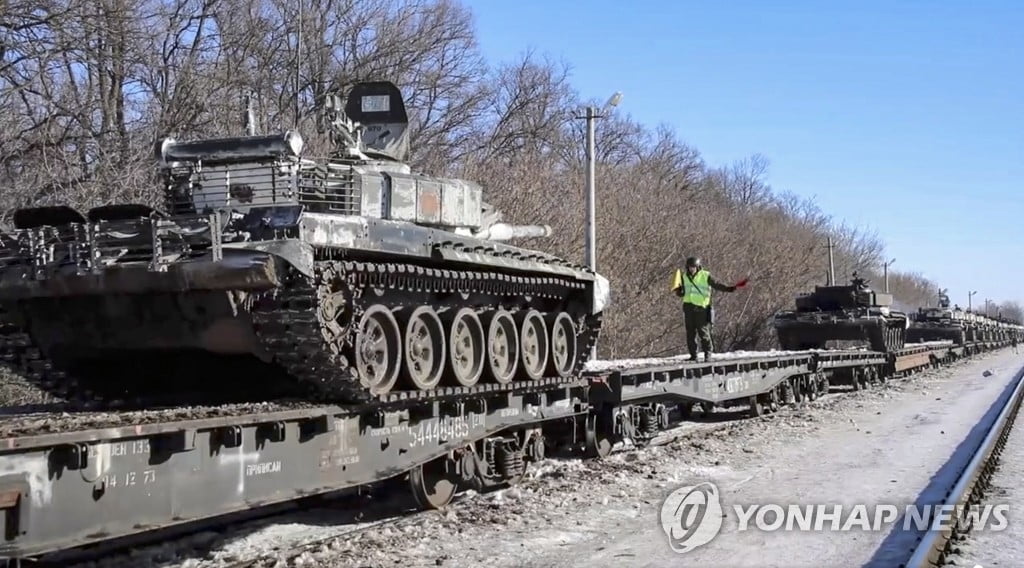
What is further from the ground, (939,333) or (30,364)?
(939,333)

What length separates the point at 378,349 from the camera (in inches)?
345

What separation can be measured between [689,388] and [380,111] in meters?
5.44

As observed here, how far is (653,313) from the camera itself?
3172 centimetres

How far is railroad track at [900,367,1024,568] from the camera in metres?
6.96

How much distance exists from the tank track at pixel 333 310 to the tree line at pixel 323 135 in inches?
362

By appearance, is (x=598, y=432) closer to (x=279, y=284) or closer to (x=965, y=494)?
(x=965, y=494)

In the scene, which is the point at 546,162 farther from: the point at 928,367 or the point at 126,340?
the point at 126,340

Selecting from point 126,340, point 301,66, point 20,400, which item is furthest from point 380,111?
point 301,66

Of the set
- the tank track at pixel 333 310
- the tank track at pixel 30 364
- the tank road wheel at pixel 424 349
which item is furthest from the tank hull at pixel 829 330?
the tank track at pixel 30 364

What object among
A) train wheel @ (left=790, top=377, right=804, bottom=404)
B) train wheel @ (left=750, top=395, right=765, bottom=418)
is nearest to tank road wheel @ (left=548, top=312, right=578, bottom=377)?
train wheel @ (left=750, top=395, right=765, bottom=418)

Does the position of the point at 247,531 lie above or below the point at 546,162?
below

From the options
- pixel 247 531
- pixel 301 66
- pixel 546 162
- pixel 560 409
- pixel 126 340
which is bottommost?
pixel 247 531

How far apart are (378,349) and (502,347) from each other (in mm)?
2090

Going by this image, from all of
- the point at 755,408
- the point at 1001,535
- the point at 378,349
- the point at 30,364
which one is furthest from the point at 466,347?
the point at 755,408
